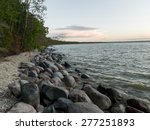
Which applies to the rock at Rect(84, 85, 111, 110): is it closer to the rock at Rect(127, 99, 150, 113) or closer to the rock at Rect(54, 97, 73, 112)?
the rock at Rect(127, 99, 150, 113)

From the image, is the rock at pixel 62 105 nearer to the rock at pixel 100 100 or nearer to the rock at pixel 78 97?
the rock at pixel 78 97

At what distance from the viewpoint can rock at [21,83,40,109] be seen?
908 centimetres

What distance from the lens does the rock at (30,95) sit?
9078mm

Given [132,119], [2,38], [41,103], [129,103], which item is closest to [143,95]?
[129,103]

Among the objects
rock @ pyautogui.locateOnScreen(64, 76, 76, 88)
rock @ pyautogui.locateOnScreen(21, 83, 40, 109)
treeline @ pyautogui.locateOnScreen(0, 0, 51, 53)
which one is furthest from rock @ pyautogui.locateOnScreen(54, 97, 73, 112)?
treeline @ pyautogui.locateOnScreen(0, 0, 51, 53)

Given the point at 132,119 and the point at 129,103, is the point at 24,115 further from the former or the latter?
the point at 129,103

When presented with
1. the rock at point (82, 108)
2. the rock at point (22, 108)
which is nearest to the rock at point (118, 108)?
the rock at point (82, 108)

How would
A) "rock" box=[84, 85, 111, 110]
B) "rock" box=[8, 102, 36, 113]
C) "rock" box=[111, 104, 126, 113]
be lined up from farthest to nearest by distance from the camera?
"rock" box=[84, 85, 111, 110] < "rock" box=[111, 104, 126, 113] < "rock" box=[8, 102, 36, 113]

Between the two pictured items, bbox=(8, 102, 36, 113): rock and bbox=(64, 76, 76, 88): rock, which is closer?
bbox=(8, 102, 36, 113): rock

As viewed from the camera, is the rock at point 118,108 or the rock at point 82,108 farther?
the rock at point 118,108

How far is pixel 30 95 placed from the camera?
923cm

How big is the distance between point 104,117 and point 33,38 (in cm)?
2987

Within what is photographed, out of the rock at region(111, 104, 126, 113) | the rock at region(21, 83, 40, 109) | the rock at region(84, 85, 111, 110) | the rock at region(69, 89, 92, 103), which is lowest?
the rock at region(111, 104, 126, 113)

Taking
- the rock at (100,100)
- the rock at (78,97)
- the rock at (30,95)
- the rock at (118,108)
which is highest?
the rock at (30,95)
